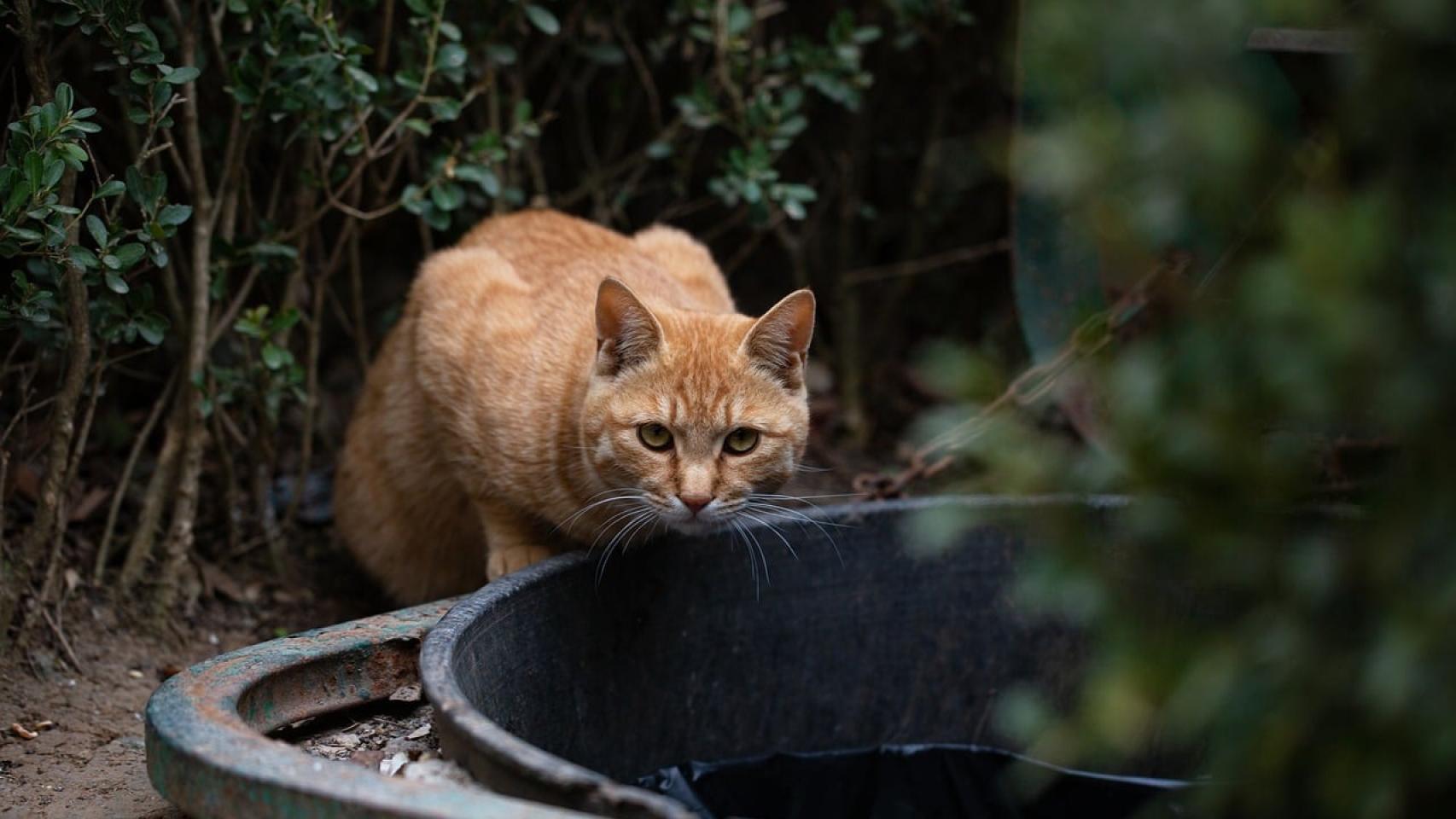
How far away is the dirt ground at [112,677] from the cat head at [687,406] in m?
1.13

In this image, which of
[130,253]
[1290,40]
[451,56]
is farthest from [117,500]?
[1290,40]

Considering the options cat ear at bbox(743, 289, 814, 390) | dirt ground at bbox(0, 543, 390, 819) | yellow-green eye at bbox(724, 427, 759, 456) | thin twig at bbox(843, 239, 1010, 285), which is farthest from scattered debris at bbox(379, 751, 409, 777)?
thin twig at bbox(843, 239, 1010, 285)

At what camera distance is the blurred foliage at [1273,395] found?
1.27 m

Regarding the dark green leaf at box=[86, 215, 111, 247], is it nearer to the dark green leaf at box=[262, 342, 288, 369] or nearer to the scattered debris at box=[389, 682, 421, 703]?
the dark green leaf at box=[262, 342, 288, 369]

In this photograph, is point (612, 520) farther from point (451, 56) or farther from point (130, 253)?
point (451, 56)

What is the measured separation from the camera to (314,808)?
1794mm

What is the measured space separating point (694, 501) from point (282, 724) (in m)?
0.93

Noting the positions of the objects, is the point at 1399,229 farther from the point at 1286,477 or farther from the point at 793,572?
the point at 793,572

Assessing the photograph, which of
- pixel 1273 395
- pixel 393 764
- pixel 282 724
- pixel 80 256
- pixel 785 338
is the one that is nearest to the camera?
pixel 1273 395

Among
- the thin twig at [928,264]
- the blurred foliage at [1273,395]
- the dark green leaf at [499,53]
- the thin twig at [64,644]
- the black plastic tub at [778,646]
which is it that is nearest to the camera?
the blurred foliage at [1273,395]

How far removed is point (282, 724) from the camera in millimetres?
2467

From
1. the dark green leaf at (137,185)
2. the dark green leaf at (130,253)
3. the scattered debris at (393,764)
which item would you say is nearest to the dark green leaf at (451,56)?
the dark green leaf at (137,185)

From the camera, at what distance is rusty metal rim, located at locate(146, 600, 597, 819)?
1757 mm

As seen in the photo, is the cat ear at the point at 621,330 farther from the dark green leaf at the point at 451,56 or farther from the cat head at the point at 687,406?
the dark green leaf at the point at 451,56
